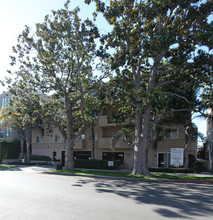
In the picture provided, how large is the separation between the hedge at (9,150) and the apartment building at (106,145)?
13.9 ft

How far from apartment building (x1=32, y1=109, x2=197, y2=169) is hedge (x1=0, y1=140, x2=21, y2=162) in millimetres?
4225

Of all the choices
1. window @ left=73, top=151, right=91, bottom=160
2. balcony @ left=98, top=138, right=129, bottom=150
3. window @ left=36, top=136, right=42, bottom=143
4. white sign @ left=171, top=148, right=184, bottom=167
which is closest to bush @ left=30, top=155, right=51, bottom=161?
window @ left=36, top=136, right=42, bottom=143

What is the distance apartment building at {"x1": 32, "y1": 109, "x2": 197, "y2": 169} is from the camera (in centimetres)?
2788

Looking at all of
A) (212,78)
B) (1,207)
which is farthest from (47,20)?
(1,207)

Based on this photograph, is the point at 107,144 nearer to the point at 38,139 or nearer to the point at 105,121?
the point at 105,121

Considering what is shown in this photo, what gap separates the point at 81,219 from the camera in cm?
623

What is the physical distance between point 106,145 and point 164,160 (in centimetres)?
802

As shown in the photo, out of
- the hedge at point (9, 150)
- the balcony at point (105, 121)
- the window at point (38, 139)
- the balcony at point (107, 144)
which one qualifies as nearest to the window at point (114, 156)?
the balcony at point (107, 144)

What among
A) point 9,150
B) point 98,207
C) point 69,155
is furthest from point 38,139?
point 98,207

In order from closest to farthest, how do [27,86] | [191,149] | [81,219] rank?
[81,219]
[27,86]
[191,149]

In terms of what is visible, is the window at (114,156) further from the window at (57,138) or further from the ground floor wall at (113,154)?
the window at (57,138)

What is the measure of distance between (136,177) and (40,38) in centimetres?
1440

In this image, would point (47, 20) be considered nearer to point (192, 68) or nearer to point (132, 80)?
point (132, 80)

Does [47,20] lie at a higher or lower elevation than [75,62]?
higher
